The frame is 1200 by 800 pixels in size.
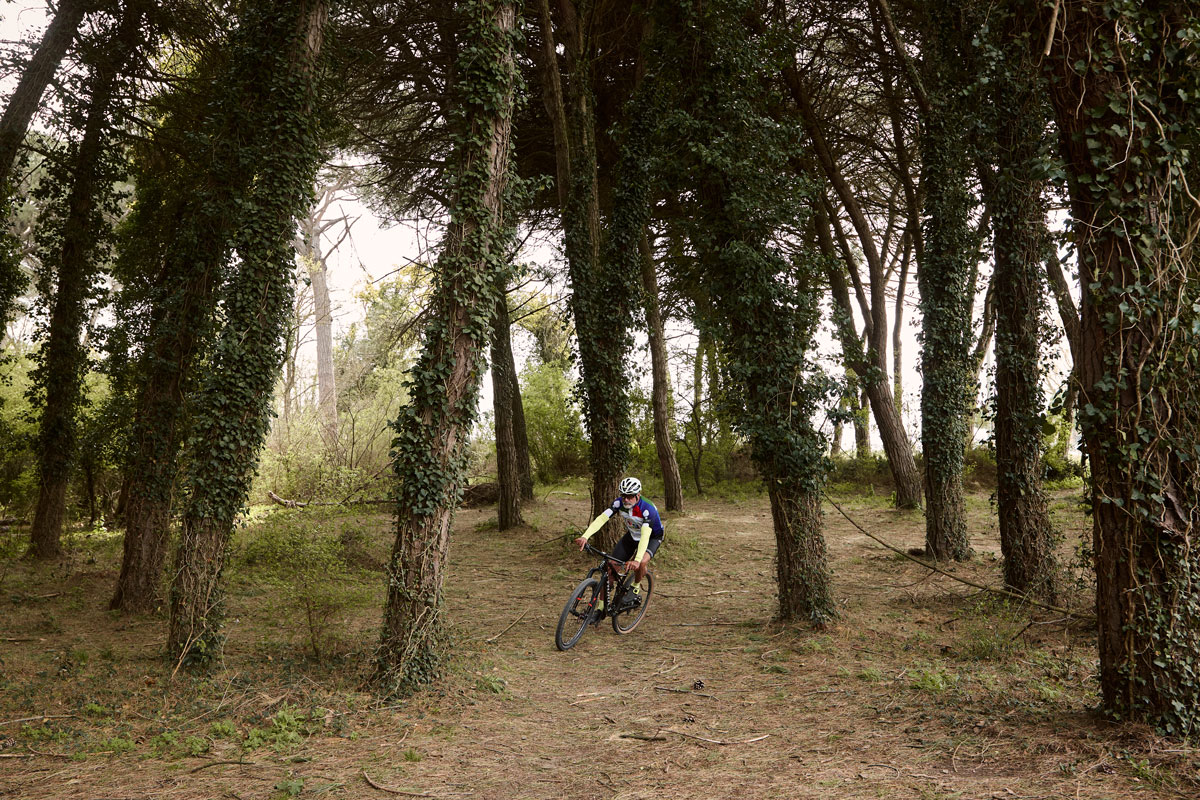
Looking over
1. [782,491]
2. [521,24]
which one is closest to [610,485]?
[782,491]

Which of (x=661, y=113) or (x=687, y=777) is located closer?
(x=687, y=777)

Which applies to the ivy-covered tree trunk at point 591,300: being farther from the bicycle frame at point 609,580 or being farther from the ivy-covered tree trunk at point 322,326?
the ivy-covered tree trunk at point 322,326

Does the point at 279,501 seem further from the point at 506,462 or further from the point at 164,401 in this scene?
the point at 164,401

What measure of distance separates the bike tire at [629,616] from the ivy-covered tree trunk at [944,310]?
14.1 feet

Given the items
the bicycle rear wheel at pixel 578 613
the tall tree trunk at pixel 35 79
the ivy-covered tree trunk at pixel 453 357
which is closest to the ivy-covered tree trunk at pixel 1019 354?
the bicycle rear wheel at pixel 578 613

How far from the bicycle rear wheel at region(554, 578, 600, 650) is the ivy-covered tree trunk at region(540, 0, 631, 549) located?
118 inches

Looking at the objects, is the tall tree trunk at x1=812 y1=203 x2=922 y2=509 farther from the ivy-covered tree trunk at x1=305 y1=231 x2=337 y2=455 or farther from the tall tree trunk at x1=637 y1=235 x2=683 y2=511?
the ivy-covered tree trunk at x1=305 y1=231 x2=337 y2=455

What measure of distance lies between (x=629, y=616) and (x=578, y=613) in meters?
0.80

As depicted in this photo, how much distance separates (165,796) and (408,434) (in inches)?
117

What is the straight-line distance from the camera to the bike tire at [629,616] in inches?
320

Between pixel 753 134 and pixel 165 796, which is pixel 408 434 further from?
pixel 753 134

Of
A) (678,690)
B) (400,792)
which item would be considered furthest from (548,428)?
(400,792)

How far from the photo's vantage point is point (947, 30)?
823 centimetres

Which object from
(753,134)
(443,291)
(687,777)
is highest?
(753,134)
